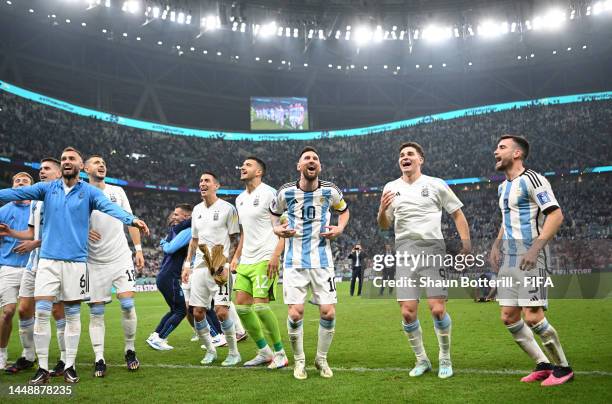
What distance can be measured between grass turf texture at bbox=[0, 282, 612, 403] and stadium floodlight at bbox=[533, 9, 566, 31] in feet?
103

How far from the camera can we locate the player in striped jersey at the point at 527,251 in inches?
196

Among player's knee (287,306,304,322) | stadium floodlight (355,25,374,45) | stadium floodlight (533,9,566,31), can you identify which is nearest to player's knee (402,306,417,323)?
player's knee (287,306,304,322)

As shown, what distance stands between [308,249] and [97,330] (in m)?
2.62

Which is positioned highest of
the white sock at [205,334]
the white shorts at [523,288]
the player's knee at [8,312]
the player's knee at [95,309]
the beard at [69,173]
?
the beard at [69,173]

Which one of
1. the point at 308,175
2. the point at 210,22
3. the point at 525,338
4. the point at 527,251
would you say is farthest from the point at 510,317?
the point at 210,22

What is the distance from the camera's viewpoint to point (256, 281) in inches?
250

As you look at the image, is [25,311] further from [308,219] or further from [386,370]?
[386,370]

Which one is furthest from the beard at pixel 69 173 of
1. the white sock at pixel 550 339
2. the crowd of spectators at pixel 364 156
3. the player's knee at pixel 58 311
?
the crowd of spectators at pixel 364 156

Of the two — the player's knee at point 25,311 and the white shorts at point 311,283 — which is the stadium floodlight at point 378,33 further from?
the player's knee at point 25,311

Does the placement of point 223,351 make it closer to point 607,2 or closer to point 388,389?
point 388,389

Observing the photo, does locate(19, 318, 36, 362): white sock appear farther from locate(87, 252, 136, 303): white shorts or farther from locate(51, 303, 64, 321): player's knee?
locate(87, 252, 136, 303): white shorts

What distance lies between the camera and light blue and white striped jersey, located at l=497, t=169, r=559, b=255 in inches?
200

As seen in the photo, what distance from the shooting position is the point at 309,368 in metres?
6.18

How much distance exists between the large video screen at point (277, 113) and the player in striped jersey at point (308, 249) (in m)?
41.5
